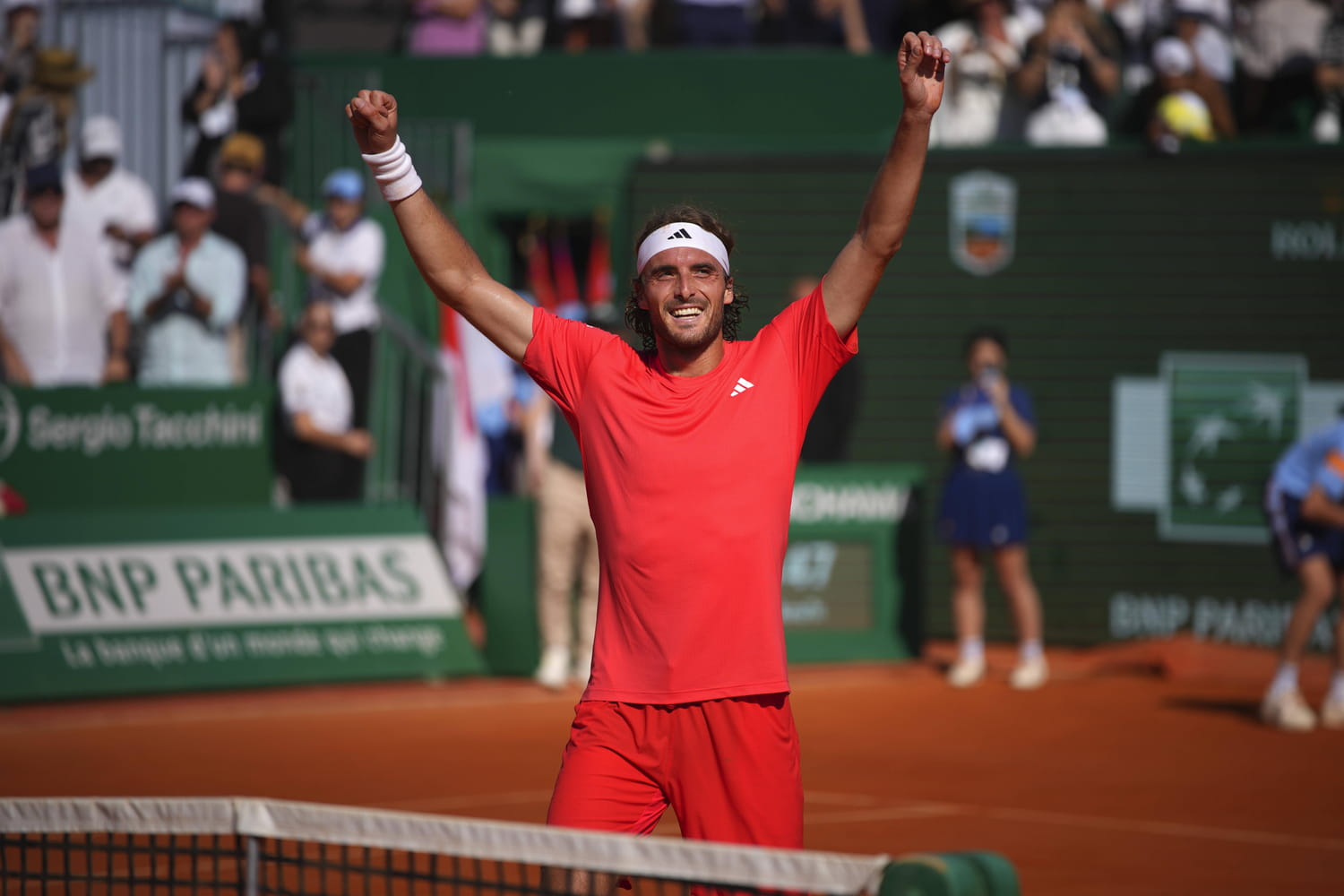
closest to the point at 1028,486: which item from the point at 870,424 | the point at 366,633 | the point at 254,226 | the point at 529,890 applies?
the point at 870,424

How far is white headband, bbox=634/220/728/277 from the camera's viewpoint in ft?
14.0

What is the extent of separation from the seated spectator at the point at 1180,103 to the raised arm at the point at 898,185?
428 inches

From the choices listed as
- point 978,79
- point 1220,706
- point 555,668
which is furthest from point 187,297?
point 1220,706

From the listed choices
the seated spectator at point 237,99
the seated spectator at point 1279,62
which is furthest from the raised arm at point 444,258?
the seated spectator at point 1279,62

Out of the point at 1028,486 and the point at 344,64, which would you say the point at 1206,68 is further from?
the point at 344,64

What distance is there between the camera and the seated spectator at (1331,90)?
1457 centimetres

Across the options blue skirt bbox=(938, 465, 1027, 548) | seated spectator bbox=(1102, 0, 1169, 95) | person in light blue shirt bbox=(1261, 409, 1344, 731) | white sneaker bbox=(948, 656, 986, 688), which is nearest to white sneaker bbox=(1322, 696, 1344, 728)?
person in light blue shirt bbox=(1261, 409, 1344, 731)

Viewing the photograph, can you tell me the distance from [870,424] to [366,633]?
4716 mm

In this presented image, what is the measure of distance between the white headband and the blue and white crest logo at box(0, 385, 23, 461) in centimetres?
877

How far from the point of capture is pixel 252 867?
10.6 feet

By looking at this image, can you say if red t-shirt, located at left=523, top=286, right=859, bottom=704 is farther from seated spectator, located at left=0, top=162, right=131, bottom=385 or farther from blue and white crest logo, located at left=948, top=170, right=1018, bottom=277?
blue and white crest logo, located at left=948, top=170, right=1018, bottom=277

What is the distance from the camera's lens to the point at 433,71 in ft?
53.1

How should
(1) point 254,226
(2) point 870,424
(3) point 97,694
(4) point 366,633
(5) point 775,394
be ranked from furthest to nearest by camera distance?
(2) point 870,424 → (1) point 254,226 → (4) point 366,633 → (3) point 97,694 → (5) point 775,394

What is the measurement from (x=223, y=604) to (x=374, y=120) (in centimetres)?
798
